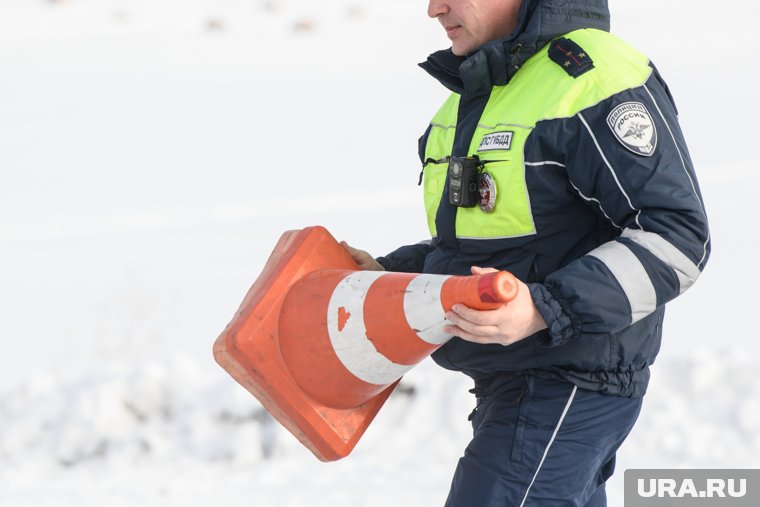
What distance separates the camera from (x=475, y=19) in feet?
7.77

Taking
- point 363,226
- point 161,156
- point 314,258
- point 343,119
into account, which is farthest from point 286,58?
point 314,258

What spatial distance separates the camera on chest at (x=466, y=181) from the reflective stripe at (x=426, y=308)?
8.5 inches

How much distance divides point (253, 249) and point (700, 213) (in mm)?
5661

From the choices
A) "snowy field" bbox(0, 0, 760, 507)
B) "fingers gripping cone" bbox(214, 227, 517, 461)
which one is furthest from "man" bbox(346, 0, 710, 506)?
"snowy field" bbox(0, 0, 760, 507)

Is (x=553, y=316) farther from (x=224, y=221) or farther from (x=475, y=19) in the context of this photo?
(x=224, y=221)

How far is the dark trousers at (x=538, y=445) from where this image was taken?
2219 millimetres

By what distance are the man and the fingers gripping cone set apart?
0.49 ft

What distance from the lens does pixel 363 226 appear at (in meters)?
7.81

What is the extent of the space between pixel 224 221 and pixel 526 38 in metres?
6.25

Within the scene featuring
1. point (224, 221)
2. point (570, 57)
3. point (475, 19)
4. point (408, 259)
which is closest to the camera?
point (570, 57)

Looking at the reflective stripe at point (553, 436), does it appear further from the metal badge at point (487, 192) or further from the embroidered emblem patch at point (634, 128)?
the embroidered emblem patch at point (634, 128)

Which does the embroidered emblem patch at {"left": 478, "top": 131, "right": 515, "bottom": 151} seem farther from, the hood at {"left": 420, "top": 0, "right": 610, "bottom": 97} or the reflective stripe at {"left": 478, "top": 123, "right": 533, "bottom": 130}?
the hood at {"left": 420, "top": 0, "right": 610, "bottom": 97}

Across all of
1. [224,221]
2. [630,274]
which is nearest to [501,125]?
[630,274]

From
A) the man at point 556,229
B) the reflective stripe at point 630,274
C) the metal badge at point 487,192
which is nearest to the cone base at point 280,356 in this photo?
the man at point 556,229
